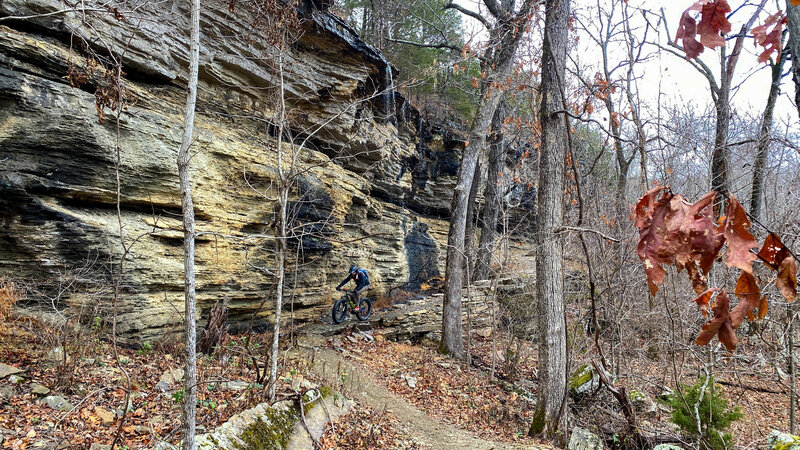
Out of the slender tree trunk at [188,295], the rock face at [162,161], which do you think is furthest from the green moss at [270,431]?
the rock face at [162,161]

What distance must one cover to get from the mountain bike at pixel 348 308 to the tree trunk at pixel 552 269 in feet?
22.8

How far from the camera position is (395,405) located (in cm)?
786

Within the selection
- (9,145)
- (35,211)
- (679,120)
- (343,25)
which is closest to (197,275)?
(35,211)

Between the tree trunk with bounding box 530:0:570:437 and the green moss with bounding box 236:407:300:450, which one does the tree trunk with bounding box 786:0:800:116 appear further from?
the tree trunk with bounding box 530:0:570:437

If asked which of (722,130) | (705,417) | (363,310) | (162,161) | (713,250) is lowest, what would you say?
(705,417)

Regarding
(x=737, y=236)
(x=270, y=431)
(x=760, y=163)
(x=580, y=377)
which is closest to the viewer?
(x=737, y=236)

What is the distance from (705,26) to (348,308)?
1218 centimetres

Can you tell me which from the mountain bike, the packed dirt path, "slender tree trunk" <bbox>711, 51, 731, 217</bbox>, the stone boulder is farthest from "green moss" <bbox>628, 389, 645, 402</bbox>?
the mountain bike

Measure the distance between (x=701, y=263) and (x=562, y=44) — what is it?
6.61 metres

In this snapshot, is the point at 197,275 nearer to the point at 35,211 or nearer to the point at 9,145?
the point at 35,211

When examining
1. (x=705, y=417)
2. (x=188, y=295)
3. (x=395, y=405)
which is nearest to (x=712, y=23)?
(x=188, y=295)

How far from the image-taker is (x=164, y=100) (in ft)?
28.7

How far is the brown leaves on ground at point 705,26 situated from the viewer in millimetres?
1403

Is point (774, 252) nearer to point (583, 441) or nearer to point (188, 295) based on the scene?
point (188, 295)
